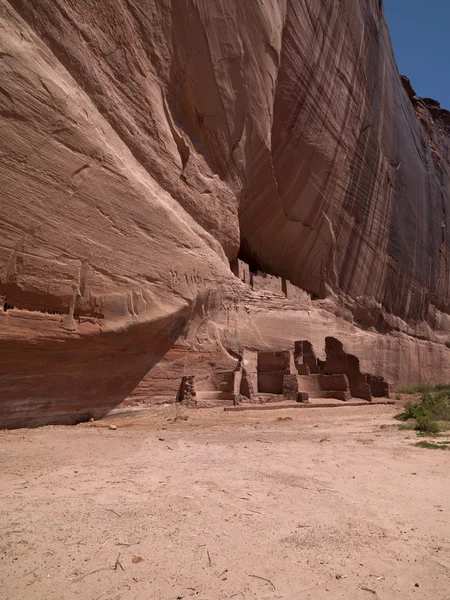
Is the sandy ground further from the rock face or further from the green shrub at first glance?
the rock face

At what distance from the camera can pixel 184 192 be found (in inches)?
490

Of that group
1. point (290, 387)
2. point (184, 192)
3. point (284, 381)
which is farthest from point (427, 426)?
point (184, 192)

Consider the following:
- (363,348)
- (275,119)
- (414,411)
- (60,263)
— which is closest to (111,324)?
(60,263)

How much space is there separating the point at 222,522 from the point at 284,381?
1111 cm

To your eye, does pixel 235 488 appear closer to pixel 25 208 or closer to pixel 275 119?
pixel 25 208

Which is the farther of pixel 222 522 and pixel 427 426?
pixel 427 426

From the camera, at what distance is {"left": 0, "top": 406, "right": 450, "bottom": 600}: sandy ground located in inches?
86.2

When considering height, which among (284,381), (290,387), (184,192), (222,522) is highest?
(184,192)

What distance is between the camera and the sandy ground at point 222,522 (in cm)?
219

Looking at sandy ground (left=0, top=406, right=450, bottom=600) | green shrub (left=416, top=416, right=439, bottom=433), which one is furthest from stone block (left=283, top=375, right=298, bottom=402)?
sandy ground (left=0, top=406, right=450, bottom=600)

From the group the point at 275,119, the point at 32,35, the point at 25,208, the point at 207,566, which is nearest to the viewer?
the point at 207,566

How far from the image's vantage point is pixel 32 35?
27.7 feet

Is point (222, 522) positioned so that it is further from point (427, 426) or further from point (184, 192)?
point (184, 192)

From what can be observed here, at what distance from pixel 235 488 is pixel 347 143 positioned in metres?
20.1
